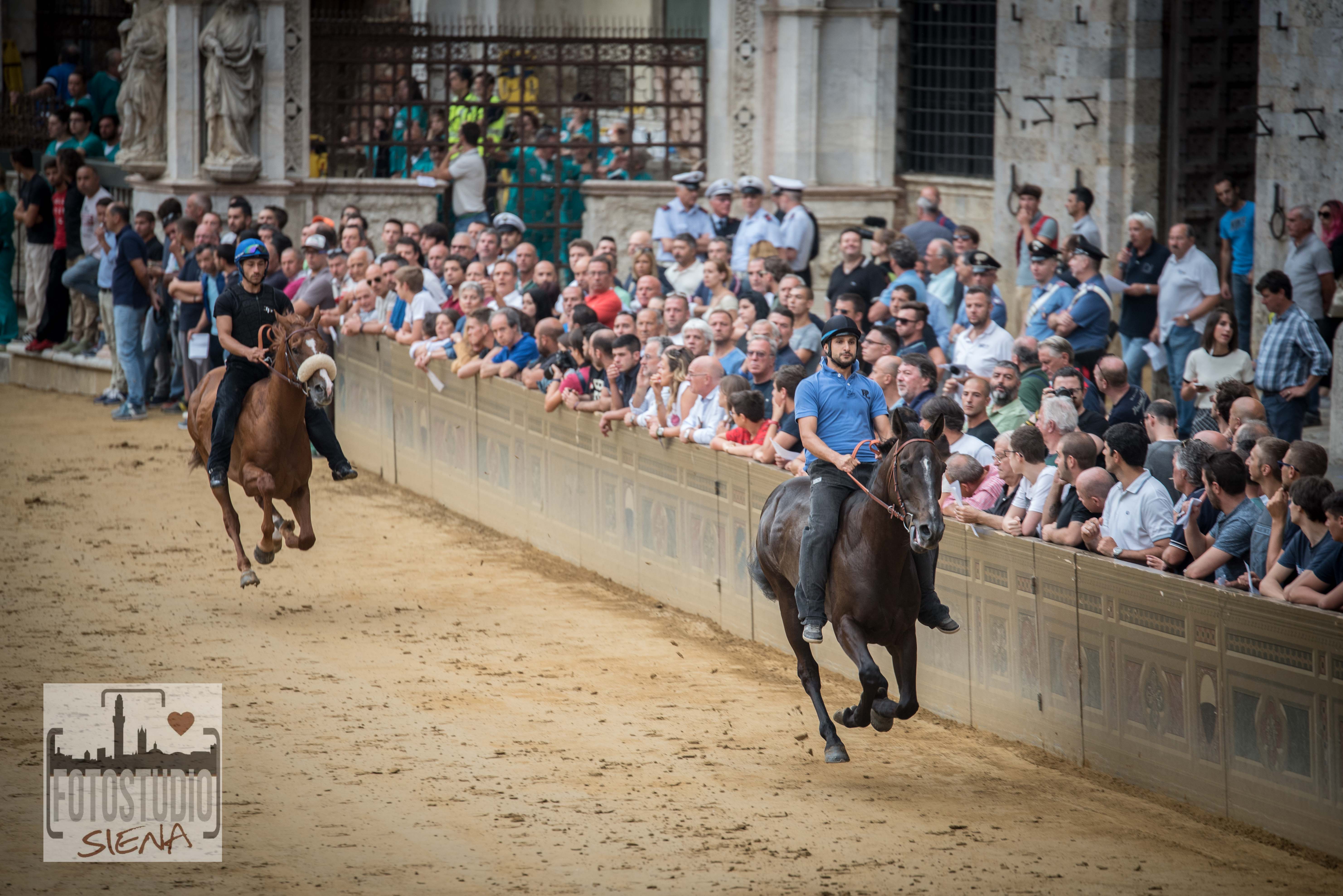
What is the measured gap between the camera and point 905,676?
9727mm

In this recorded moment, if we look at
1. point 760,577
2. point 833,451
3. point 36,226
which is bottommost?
point 760,577

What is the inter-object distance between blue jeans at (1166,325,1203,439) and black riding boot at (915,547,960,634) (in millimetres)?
6680

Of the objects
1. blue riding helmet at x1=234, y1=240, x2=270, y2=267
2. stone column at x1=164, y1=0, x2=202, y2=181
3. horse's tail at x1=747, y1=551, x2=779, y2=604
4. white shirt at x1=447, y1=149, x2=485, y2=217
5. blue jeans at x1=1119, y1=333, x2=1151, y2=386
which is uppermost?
stone column at x1=164, y1=0, x2=202, y2=181

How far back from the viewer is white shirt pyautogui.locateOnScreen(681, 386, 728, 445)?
531 inches

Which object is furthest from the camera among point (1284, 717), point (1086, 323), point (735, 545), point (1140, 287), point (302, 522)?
point (1140, 287)

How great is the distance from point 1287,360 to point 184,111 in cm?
1557

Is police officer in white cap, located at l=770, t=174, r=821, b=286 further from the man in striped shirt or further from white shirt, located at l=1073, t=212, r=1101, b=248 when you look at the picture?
the man in striped shirt

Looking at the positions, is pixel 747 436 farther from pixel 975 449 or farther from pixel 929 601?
pixel 929 601

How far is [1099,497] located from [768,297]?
8207 mm

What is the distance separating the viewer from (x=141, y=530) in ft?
54.6

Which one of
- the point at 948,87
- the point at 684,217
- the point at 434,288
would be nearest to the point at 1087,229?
the point at 684,217

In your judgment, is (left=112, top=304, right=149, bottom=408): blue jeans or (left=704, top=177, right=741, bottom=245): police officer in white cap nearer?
(left=112, top=304, right=149, bottom=408): blue jeans

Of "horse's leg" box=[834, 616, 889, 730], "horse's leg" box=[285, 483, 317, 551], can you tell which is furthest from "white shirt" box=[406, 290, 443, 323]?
"horse's leg" box=[834, 616, 889, 730]

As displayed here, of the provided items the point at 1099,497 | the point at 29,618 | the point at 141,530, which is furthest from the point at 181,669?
the point at 1099,497
